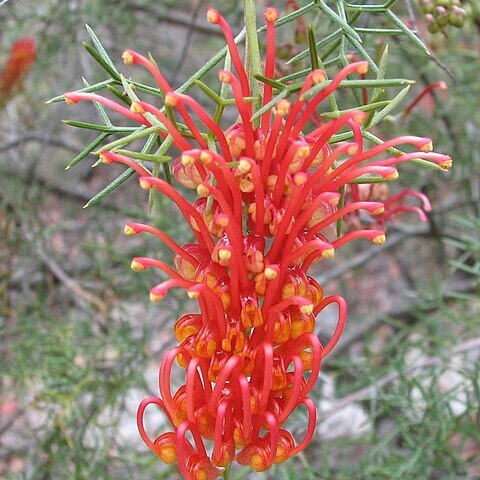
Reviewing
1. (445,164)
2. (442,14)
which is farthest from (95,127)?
(442,14)

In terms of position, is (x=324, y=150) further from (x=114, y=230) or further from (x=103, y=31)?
(x=103, y=31)

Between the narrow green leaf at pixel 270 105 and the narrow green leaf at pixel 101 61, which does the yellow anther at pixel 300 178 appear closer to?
the narrow green leaf at pixel 270 105

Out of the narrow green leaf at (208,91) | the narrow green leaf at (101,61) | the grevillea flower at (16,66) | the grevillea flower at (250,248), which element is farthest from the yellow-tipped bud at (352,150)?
the grevillea flower at (16,66)

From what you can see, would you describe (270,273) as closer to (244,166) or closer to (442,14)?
(244,166)

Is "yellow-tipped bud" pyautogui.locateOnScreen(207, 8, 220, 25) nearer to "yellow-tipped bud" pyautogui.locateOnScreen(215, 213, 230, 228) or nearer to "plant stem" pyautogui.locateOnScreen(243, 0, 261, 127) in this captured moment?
"plant stem" pyautogui.locateOnScreen(243, 0, 261, 127)

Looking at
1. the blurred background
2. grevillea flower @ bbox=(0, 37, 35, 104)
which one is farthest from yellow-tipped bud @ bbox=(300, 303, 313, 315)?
grevillea flower @ bbox=(0, 37, 35, 104)
